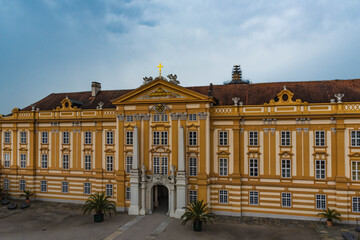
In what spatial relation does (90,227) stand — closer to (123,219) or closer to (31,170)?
(123,219)

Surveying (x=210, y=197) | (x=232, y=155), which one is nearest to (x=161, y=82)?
(x=232, y=155)

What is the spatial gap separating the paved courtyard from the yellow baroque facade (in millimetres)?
1976

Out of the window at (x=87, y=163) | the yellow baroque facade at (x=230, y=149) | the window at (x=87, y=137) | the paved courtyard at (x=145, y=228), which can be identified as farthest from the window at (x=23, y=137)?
the paved courtyard at (x=145, y=228)

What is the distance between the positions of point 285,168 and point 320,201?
4.95 metres

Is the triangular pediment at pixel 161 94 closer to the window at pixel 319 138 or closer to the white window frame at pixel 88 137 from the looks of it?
the white window frame at pixel 88 137

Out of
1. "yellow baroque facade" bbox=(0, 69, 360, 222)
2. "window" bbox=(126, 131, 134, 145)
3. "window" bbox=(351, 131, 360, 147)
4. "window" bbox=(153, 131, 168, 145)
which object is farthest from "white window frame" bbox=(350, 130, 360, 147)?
"window" bbox=(126, 131, 134, 145)

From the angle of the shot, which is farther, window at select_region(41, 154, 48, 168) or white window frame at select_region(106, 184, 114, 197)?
window at select_region(41, 154, 48, 168)

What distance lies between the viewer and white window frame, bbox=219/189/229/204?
32125mm

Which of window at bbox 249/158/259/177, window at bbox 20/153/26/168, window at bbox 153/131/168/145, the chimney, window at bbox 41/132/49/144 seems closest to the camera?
window at bbox 249/158/259/177

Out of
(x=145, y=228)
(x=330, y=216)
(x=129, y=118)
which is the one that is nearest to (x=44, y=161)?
(x=129, y=118)

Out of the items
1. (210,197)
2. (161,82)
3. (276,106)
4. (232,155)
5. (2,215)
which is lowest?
(2,215)

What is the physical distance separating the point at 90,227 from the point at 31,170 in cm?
1660

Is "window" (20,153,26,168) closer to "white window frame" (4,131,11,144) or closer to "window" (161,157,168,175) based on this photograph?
"white window frame" (4,131,11,144)

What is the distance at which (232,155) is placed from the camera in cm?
3231
